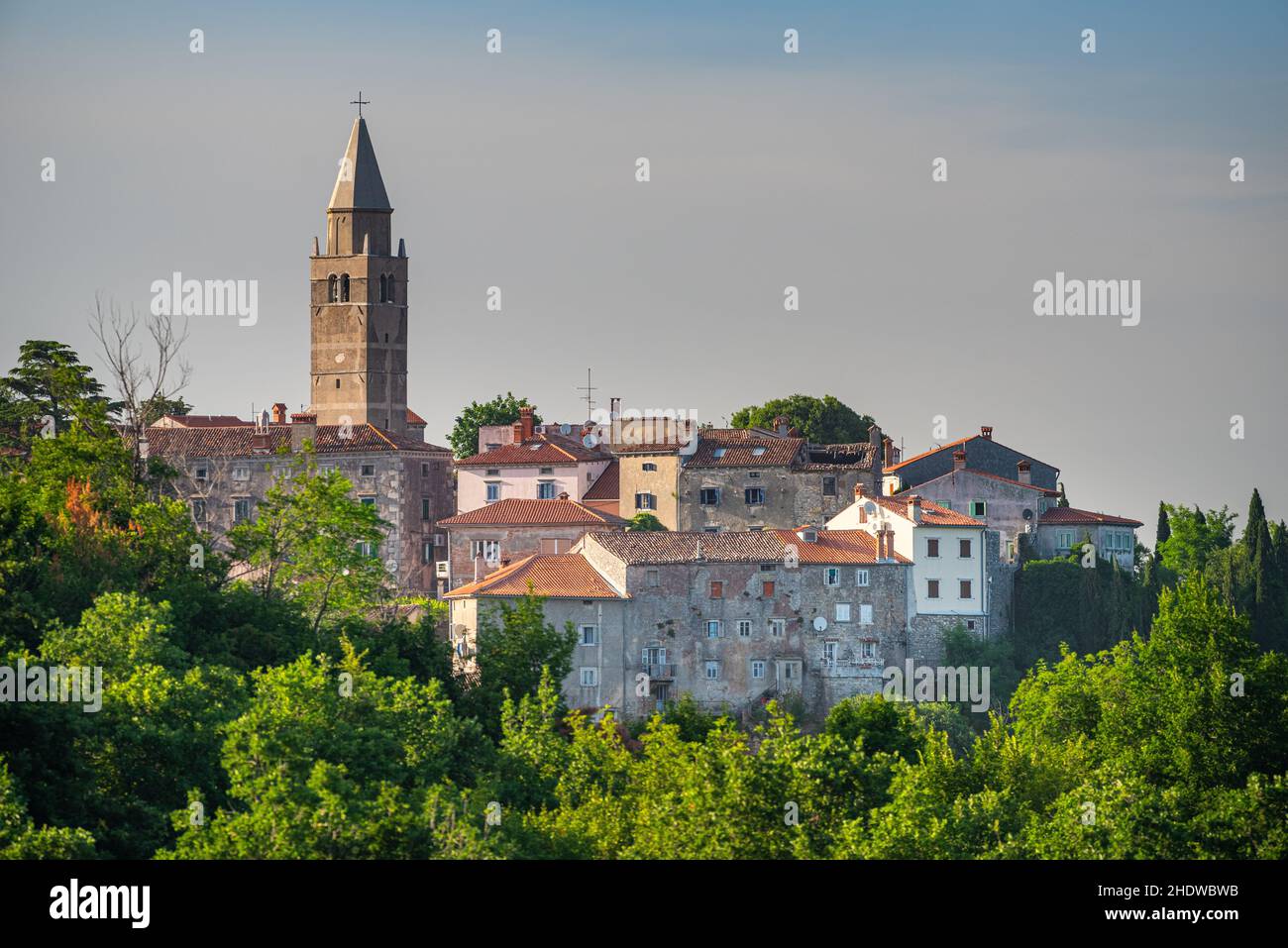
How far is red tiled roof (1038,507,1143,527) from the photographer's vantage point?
269 ft

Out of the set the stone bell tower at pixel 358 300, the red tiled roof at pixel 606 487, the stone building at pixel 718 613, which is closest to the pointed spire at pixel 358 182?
the stone bell tower at pixel 358 300

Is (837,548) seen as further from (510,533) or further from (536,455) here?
(536,455)

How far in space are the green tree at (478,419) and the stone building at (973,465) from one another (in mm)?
20102

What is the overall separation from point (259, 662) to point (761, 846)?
13.7m

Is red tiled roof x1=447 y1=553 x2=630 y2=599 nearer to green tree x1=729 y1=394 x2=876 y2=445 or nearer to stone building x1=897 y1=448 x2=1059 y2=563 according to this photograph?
stone building x1=897 y1=448 x2=1059 y2=563

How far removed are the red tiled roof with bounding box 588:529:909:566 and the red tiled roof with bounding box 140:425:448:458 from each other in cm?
1432

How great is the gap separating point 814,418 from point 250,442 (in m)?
24.4

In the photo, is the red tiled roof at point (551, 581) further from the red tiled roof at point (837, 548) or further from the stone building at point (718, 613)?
the red tiled roof at point (837, 548)

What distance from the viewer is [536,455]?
277 feet

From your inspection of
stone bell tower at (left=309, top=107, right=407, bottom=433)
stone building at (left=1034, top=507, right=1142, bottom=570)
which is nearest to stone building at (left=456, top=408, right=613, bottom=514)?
stone bell tower at (left=309, top=107, right=407, bottom=433)

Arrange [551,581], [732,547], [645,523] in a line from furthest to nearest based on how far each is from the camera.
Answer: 1. [645,523]
2. [732,547]
3. [551,581]

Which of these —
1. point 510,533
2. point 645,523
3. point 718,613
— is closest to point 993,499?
point 645,523

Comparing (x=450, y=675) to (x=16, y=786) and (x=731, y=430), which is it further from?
(x=731, y=430)

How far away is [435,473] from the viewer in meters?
86.5
